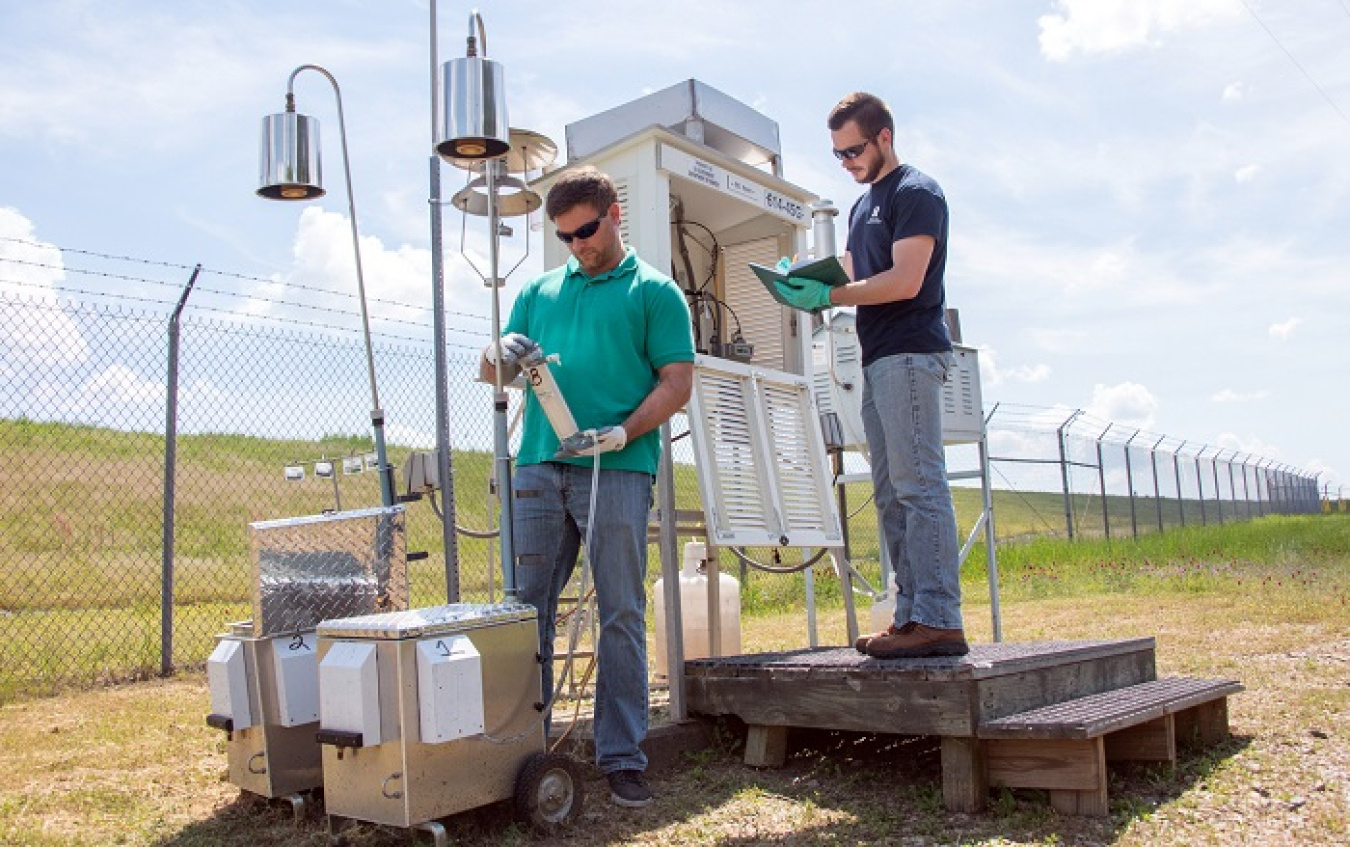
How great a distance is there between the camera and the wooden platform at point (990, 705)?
3.06m

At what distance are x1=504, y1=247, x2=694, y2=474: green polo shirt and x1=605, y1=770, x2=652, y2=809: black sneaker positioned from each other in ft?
2.89

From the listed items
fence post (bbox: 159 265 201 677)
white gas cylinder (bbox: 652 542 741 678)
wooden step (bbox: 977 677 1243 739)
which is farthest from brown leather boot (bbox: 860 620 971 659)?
fence post (bbox: 159 265 201 677)

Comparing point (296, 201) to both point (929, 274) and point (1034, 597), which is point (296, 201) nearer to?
point (929, 274)

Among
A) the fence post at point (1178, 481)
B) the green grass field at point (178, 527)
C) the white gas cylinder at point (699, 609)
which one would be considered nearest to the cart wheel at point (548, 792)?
the white gas cylinder at point (699, 609)

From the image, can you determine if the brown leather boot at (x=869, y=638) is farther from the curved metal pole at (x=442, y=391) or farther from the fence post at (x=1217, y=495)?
the fence post at (x=1217, y=495)

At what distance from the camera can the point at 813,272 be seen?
3230 millimetres

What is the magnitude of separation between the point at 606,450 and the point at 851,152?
1257 mm

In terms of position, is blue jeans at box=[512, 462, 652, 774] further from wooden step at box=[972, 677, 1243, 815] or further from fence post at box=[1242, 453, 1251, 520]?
fence post at box=[1242, 453, 1251, 520]

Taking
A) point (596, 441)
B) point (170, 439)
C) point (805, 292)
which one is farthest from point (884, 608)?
point (170, 439)

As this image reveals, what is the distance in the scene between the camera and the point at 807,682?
3549 millimetres

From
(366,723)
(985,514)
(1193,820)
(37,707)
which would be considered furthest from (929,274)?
(37,707)

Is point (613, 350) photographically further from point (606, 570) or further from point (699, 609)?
point (699, 609)

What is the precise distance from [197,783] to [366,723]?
1439 mm

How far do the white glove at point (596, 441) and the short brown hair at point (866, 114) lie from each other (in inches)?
49.6
